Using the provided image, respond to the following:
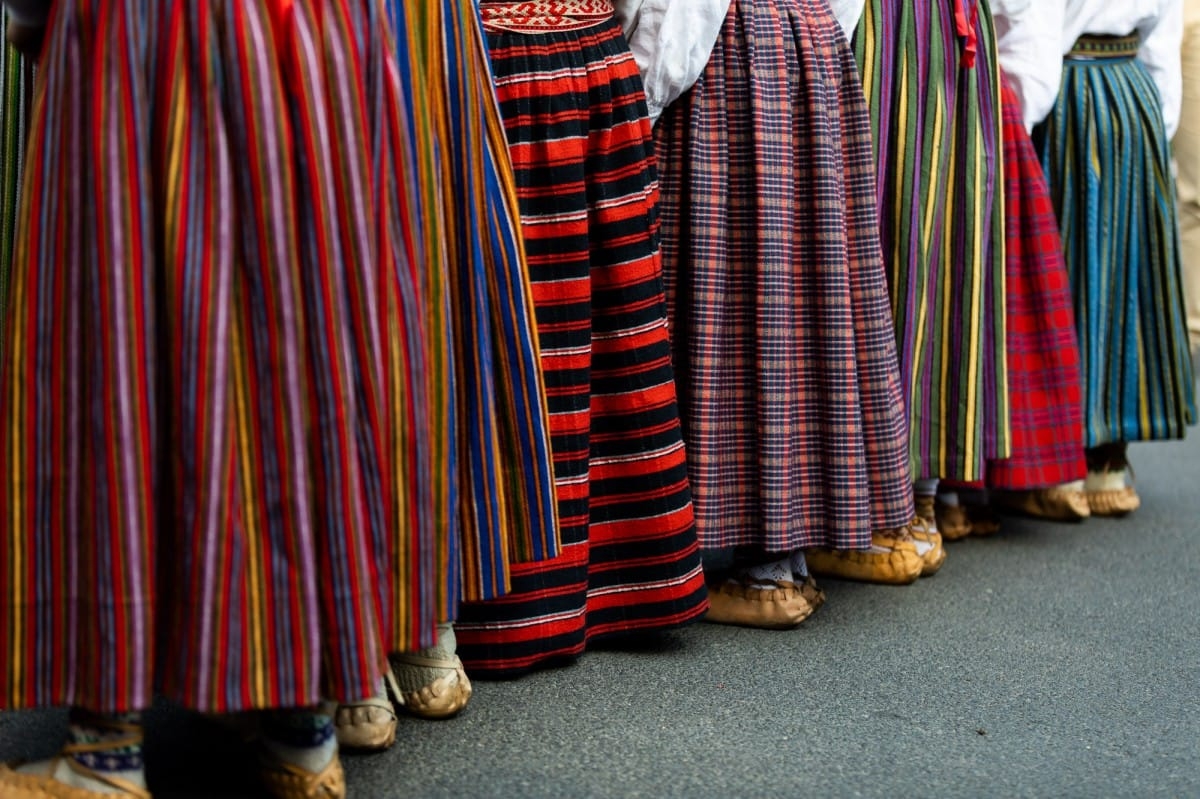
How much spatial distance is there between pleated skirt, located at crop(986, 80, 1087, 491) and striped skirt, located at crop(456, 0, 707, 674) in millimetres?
1198

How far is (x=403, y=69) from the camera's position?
75.7 inches

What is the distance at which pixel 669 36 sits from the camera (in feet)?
8.37

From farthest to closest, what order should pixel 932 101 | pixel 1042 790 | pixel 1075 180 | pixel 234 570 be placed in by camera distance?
pixel 1075 180, pixel 932 101, pixel 1042 790, pixel 234 570

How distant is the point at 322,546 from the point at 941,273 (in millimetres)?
1850

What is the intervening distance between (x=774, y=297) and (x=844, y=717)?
2.62 feet

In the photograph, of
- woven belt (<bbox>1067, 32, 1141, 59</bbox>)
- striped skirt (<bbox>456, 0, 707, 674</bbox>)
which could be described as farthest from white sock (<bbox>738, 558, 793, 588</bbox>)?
woven belt (<bbox>1067, 32, 1141, 59</bbox>)

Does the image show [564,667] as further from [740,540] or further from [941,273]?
[941,273]

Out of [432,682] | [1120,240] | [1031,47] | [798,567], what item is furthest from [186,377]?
[1120,240]

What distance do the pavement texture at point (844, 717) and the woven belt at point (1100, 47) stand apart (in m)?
1.36

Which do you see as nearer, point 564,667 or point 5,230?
point 5,230

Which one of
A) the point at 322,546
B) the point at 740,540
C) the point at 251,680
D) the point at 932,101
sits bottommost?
the point at 740,540

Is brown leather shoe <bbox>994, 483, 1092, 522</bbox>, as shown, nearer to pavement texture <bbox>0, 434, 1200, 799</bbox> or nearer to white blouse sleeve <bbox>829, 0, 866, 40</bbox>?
pavement texture <bbox>0, 434, 1200, 799</bbox>

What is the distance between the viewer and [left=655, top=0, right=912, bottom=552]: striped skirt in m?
2.66

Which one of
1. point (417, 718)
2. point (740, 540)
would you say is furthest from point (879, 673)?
point (417, 718)
